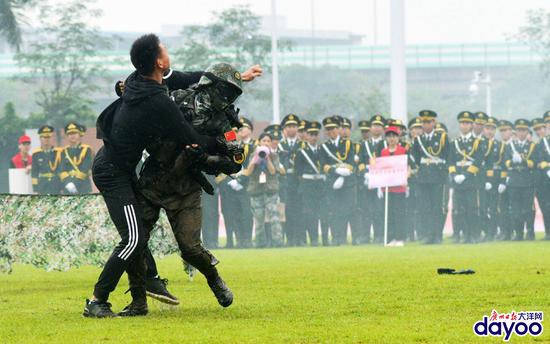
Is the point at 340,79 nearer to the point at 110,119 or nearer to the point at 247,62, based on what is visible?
the point at 247,62

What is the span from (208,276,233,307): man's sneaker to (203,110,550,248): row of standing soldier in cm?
1364

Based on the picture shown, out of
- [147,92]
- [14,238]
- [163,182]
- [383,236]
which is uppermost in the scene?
[147,92]

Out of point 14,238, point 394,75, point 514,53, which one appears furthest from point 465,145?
point 514,53

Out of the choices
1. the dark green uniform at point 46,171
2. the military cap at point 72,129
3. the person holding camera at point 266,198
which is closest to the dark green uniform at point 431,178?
the person holding camera at point 266,198

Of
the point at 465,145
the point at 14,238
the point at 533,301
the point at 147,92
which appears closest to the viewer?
the point at 147,92

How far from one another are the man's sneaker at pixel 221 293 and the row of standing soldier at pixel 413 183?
13643mm

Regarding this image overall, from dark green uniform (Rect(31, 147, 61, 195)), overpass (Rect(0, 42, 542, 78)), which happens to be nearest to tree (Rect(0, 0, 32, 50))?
dark green uniform (Rect(31, 147, 61, 195))

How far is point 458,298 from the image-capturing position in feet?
36.3

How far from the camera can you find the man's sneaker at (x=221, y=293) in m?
10.4

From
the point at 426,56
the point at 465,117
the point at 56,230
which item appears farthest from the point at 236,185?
the point at 426,56

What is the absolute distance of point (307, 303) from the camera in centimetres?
1101

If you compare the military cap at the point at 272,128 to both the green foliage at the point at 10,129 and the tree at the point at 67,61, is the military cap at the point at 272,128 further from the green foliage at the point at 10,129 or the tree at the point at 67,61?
the tree at the point at 67,61

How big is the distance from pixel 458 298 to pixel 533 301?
2.41 feet

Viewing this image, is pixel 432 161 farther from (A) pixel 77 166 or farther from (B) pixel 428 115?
(A) pixel 77 166
